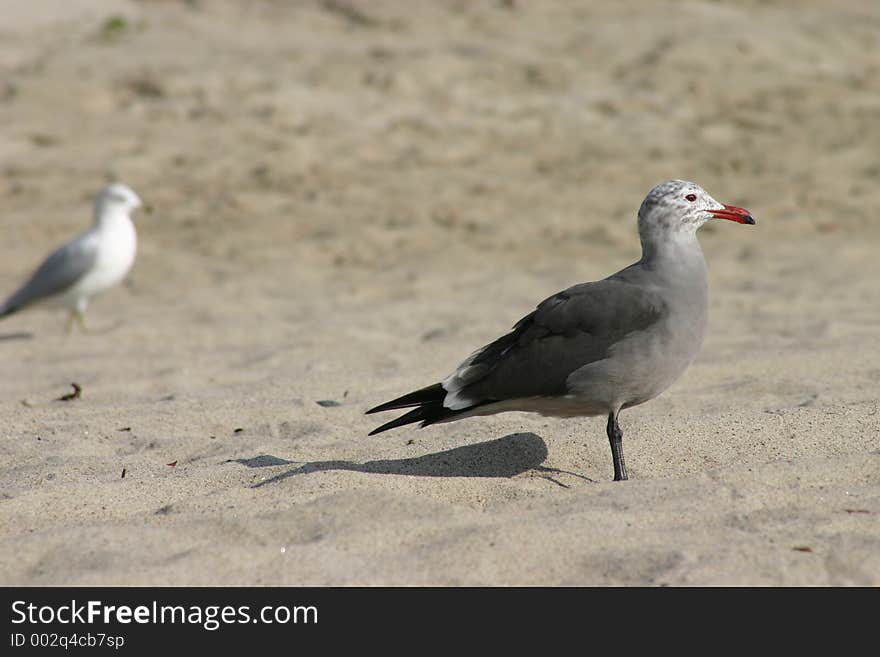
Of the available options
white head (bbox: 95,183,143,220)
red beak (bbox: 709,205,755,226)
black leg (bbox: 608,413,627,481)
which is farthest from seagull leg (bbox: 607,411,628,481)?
white head (bbox: 95,183,143,220)

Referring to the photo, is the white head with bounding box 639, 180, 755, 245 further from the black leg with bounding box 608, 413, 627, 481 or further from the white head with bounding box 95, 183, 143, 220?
the white head with bounding box 95, 183, 143, 220

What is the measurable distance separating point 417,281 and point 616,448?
4074 millimetres

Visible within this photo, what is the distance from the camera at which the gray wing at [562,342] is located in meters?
3.79

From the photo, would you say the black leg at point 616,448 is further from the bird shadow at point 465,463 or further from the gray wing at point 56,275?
the gray wing at point 56,275

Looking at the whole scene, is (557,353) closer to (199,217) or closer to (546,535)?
(546,535)

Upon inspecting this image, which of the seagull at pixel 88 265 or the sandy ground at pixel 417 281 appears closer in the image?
the sandy ground at pixel 417 281

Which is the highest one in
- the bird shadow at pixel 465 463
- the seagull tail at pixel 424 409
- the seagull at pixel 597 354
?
the seagull at pixel 597 354

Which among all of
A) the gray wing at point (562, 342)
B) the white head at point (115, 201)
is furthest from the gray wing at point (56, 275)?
the gray wing at point (562, 342)

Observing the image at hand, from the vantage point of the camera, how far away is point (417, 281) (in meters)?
7.74

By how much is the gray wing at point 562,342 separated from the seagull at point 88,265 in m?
4.08

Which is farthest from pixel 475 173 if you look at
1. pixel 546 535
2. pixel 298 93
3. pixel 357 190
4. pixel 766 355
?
pixel 546 535

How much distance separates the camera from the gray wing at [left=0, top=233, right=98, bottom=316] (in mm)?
7398

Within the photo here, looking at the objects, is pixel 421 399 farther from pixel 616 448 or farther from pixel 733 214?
pixel 733 214

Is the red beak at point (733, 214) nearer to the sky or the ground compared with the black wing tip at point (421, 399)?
nearer to the sky
